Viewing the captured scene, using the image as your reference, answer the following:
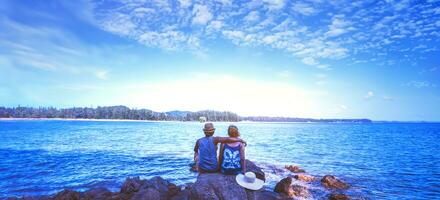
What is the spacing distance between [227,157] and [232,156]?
0.18 metres

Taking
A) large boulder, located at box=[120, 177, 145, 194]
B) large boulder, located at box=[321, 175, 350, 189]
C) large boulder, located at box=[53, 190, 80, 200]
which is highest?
large boulder, located at box=[120, 177, 145, 194]

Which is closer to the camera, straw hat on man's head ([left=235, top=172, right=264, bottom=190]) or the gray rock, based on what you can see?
straw hat on man's head ([left=235, top=172, right=264, bottom=190])

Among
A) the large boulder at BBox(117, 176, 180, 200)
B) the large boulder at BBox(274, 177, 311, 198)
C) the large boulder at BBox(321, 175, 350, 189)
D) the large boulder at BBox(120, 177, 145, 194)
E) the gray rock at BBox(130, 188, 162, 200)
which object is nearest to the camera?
the gray rock at BBox(130, 188, 162, 200)

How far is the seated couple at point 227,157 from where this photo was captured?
365 inches

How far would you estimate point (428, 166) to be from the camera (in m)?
34.1

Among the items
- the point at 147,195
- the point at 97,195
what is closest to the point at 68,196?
the point at 97,195

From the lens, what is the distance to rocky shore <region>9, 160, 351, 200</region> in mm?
9250

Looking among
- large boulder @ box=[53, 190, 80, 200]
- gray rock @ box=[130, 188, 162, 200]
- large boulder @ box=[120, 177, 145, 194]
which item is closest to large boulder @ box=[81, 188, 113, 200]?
large boulder @ box=[53, 190, 80, 200]

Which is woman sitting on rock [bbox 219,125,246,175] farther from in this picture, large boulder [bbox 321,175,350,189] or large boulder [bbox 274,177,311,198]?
large boulder [bbox 321,175,350,189]

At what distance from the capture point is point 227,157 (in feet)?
31.7

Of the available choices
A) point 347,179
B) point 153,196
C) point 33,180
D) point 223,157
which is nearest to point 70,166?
point 33,180

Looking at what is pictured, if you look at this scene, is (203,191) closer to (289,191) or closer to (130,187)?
(130,187)

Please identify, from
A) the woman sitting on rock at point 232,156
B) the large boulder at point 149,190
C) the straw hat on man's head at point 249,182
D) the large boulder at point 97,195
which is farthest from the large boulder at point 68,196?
the straw hat on man's head at point 249,182

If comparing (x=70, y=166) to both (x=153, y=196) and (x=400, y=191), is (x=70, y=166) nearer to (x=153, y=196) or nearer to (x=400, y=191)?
(x=153, y=196)
